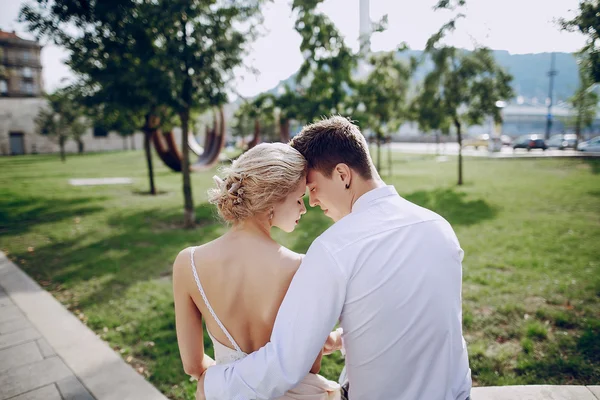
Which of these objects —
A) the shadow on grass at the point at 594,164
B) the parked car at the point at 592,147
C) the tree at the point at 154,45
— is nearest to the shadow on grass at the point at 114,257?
the tree at the point at 154,45

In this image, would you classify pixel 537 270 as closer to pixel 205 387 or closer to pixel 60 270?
pixel 205 387

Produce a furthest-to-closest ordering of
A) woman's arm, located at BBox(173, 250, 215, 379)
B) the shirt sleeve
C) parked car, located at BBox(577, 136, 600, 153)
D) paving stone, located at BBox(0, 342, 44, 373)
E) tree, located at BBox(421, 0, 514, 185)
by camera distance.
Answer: parked car, located at BBox(577, 136, 600, 153)
tree, located at BBox(421, 0, 514, 185)
paving stone, located at BBox(0, 342, 44, 373)
woman's arm, located at BBox(173, 250, 215, 379)
the shirt sleeve

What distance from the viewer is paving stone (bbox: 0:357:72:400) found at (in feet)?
10.9

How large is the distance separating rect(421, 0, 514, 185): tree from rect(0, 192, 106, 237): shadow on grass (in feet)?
45.7

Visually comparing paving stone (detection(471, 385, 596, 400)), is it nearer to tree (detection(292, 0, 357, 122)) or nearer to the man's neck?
the man's neck

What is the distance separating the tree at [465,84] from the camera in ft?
50.0

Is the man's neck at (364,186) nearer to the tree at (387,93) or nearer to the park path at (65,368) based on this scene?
the park path at (65,368)

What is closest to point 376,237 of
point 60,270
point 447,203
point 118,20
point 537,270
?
point 537,270

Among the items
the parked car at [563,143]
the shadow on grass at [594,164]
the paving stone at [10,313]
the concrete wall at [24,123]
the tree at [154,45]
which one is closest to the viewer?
the paving stone at [10,313]

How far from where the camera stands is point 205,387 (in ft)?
5.18

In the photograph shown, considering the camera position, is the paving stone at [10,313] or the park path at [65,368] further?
the paving stone at [10,313]

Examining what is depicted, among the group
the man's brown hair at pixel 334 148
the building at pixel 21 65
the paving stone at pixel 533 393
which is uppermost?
the building at pixel 21 65

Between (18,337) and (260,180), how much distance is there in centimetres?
433

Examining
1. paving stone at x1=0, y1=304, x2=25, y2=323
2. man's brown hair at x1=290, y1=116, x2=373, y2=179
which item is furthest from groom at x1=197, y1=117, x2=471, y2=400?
paving stone at x1=0, y1=304, x2=25, y2=323
